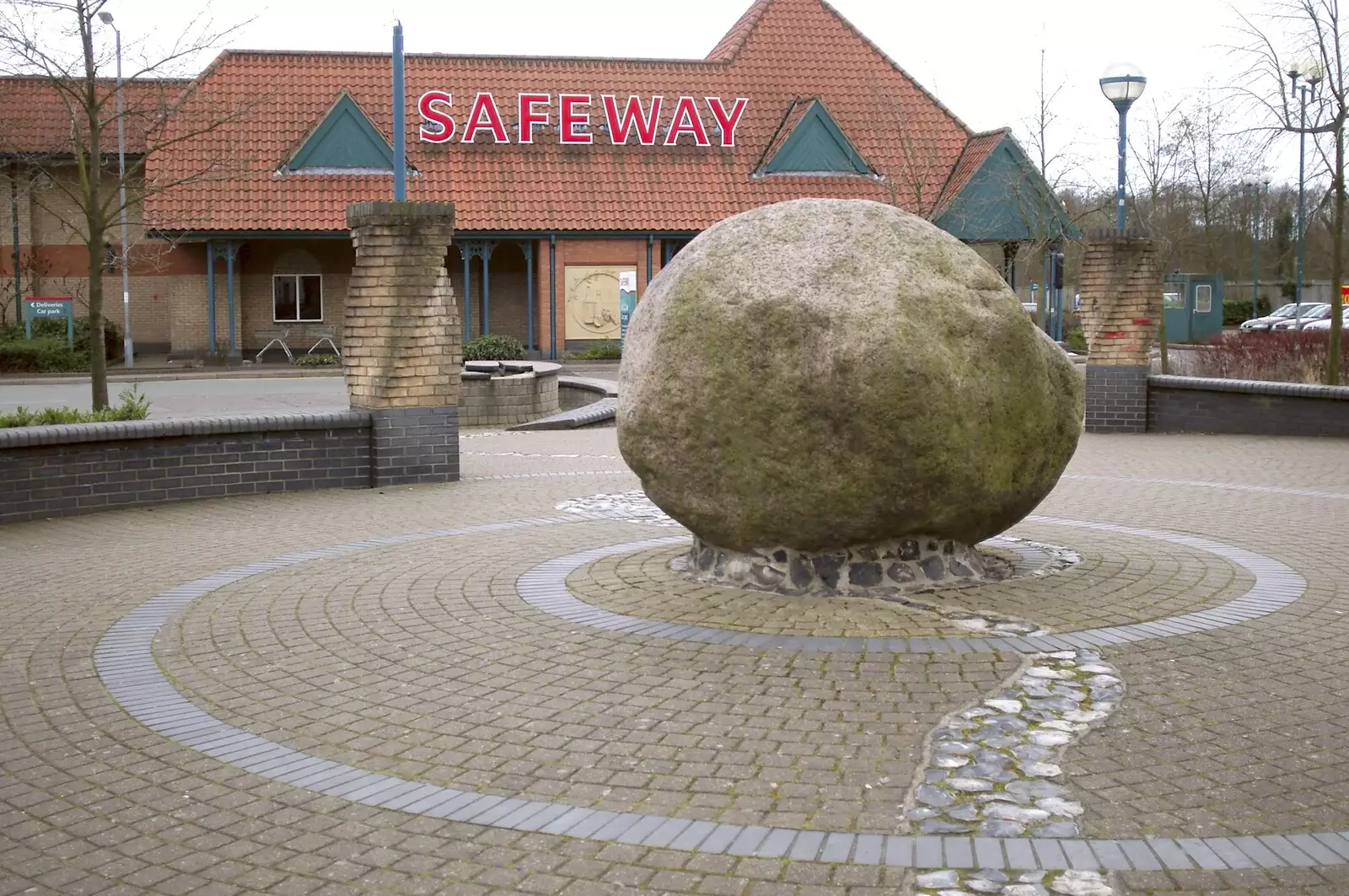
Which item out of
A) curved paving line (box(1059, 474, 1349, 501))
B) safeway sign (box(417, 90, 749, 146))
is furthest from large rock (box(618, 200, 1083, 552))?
safeway sign (box(417, 90, 749, 146))

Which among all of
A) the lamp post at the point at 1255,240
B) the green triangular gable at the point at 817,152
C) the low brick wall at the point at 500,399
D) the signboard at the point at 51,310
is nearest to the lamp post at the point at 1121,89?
the low brick wall at the point at 500,399

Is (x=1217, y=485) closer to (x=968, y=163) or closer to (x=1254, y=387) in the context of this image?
(x=1254, y=387)

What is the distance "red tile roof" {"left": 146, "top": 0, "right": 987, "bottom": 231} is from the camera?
34750 millimetres

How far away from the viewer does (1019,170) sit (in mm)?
36406

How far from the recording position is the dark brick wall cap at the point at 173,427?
10.9 metres

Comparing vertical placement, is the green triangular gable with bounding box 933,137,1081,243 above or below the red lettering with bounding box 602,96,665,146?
below

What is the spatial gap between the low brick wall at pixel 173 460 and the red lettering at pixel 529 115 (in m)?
25.1

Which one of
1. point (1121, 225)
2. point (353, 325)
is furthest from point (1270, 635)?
point (1121, 225)

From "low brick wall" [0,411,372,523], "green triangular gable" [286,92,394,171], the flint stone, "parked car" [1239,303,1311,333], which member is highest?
"green triangular gable" [286,92,394,171]

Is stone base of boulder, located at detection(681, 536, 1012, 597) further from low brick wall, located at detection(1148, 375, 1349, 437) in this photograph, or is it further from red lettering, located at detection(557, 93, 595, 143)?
red lettering, located at detection(557, 93, 595, 143)

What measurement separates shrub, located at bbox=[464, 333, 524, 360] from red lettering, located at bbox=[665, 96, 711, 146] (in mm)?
7957

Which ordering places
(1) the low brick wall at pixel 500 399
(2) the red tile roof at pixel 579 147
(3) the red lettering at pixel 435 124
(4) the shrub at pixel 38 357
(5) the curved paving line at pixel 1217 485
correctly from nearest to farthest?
(5) the curved paving line at pixel 1217 485
(1) the low brick wall at pixel 500 399
(4) the shrub at pixel 38 357
(2) the red tile roof at pixel 579 147
(3) the red lettering at pixel 435 124

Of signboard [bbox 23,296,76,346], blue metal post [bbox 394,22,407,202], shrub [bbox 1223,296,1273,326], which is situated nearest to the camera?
blue metal post [bbox 394,22,407,202]

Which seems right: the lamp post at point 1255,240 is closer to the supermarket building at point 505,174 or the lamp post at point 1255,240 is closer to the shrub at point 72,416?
the supermarket building at point 505,174
